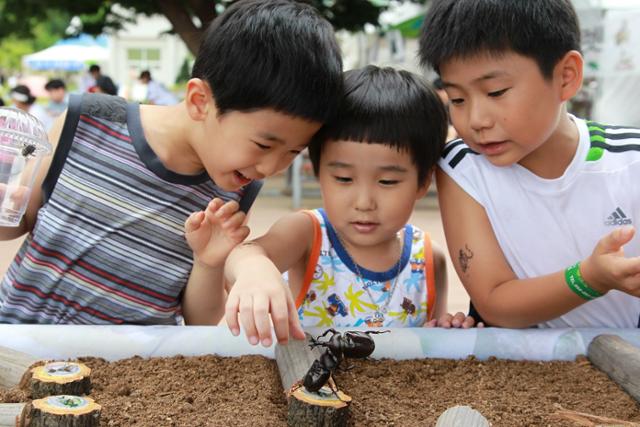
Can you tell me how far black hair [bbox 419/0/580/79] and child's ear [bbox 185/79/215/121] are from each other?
50cm

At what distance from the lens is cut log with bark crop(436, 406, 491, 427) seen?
113 centimetres

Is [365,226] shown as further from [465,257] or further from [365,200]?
[465,257]

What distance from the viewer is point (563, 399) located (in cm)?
138

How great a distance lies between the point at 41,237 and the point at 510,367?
113 cm

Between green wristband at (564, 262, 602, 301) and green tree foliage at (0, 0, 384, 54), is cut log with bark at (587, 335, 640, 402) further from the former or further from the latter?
green tree foliage at (0, 0, 384, 54)

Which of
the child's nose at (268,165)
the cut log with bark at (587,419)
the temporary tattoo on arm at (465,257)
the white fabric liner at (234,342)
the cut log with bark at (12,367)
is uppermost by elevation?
the child's nose at (268,165)

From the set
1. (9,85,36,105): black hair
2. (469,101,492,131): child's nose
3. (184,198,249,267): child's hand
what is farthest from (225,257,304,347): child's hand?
(9,85,36,105): black hair

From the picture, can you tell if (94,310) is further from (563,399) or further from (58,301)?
(563,399)

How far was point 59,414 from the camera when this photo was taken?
107 centimetres

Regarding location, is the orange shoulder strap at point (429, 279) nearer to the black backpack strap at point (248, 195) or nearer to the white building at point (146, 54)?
the black backpack strap at point (248, 195)

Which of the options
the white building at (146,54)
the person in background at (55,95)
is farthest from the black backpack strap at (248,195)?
the white building at (146,54)

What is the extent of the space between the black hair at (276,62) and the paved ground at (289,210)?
119 inches

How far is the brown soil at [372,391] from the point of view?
1.24m

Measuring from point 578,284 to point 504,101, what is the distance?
0.41 m
